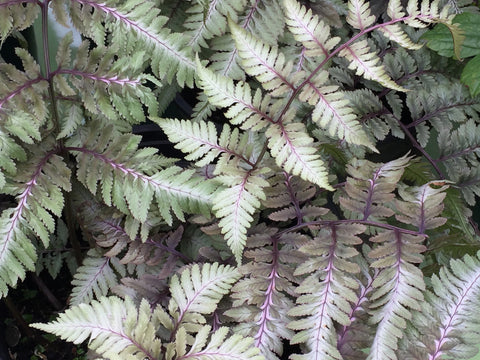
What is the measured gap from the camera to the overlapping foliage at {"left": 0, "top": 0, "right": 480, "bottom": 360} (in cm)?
80

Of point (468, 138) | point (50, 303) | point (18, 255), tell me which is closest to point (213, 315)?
point (18, 255)

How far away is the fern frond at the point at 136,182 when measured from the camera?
88 centimetres

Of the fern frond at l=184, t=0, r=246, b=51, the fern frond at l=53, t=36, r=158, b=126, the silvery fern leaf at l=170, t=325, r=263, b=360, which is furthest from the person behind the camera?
the fern frond at l=184, t=0, r=246, b=51

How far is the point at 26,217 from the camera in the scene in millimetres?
839

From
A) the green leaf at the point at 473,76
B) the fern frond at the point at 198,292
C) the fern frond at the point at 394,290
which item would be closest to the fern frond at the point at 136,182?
the fern frond at the point at 198,292

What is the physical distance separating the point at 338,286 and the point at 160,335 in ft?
1.03

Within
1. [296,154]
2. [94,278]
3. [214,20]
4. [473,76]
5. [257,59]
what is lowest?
[94,278]

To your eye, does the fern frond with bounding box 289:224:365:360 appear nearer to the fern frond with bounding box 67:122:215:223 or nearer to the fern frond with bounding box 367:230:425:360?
the fern frond with bounding box 367:230:425:360

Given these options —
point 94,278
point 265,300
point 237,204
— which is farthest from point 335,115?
point 94,278

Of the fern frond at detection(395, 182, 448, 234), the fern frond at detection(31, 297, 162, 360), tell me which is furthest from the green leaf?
the fern frond at detection(31, 297, 162, 360)

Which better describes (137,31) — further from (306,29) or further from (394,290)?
(394,290)

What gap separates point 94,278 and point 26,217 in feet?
0.66

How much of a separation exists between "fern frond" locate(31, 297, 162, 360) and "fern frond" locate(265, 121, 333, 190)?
33cm

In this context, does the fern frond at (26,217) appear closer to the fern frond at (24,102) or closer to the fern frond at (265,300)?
the fern frond at (24,102)
